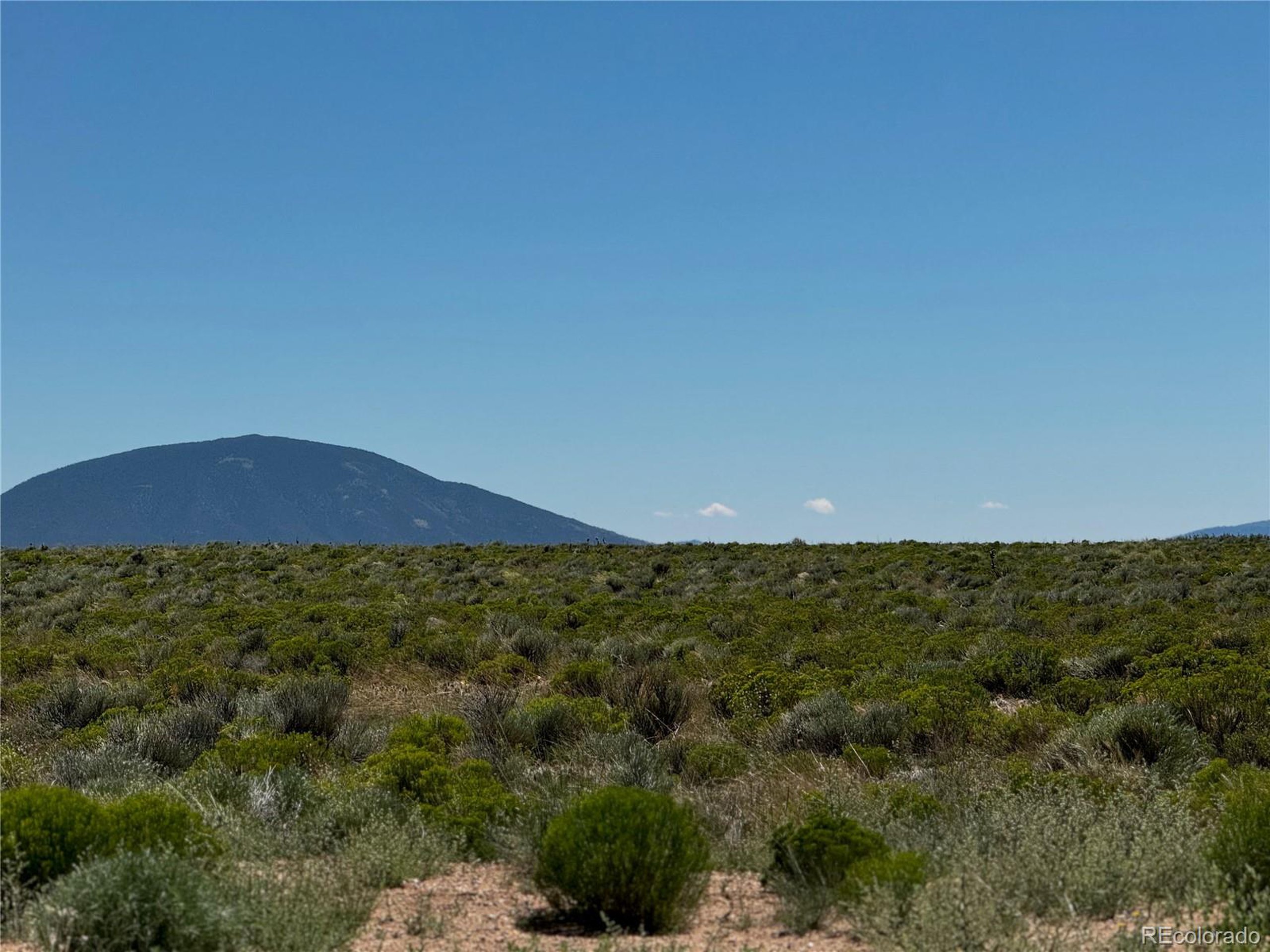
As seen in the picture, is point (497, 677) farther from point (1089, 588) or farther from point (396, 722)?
point (1089, 588)

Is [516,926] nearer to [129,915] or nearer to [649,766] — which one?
[129,915]

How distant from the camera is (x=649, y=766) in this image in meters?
8.34

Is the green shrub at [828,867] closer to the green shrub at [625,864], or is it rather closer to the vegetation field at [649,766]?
the vegetation field at [649,766]

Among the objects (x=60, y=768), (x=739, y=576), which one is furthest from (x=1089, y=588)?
(x=60, y=768)

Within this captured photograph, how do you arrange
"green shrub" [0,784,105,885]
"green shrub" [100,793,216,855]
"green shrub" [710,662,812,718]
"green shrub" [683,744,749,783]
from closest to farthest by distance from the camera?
"green shrub" [0,784,105,885]
"green shrub" [100,793,216,855]
"green shrub" [683,744,749,783]
"green shrub" [710,662,812,718]

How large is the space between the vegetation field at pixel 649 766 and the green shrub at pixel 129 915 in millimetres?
15

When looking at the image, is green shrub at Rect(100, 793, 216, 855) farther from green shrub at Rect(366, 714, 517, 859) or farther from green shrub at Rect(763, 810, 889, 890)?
green shrub at Rect(763, 810, 889, 890)

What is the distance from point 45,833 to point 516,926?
253cm

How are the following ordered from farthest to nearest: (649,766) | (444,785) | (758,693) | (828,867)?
1. (758,693)
2. (649,766)
3. (444,785)
4. (828,867)

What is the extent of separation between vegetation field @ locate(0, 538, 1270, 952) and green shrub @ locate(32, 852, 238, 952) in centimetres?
2

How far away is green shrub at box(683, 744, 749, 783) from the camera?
8477 millimetres

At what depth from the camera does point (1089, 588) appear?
21938 millimetres

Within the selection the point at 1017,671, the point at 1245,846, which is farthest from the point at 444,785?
the point at 1017,671

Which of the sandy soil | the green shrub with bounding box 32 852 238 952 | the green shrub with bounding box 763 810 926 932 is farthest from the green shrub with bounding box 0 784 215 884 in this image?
the green shrub with bounding box 763 810 926 932
